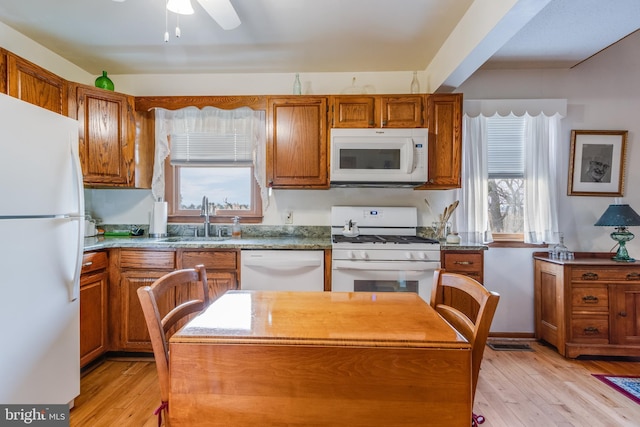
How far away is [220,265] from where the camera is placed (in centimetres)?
244

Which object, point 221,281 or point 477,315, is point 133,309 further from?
point 477,315

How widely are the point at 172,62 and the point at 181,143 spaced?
742 millimetres

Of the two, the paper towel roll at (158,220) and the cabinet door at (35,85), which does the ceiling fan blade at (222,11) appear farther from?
the paper towel roll at (158,220)

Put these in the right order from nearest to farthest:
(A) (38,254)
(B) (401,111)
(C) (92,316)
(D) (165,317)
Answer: (D) (165,317)
(A) (38,254)
(C) (92,316)
(B) (401,111)

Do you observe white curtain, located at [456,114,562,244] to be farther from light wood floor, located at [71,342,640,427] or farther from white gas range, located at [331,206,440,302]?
light wood floor, located at [71,342,640,427]

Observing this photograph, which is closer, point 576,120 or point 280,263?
point 280,263

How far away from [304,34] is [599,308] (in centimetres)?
325

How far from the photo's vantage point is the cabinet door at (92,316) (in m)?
2.16

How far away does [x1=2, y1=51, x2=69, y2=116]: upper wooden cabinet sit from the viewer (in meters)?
1.99

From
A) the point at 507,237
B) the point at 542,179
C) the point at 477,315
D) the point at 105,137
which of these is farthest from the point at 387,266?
the point at 105,137

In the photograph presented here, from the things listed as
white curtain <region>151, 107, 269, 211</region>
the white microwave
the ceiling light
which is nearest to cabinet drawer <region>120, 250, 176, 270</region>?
white curtain <region>151, 107, 269, 211</region>

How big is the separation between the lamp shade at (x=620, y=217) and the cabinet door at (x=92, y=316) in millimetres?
4154

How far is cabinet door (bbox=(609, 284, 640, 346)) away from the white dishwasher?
7.83 ft

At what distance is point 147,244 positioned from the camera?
96.1 inches
